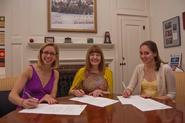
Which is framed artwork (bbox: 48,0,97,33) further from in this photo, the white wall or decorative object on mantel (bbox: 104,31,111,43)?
the white wall

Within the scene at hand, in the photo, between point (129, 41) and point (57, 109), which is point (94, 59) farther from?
point (129, 41)

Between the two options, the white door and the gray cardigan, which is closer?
the gray cardigan

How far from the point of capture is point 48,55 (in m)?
2.02

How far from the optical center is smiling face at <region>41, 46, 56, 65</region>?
6.59 feet

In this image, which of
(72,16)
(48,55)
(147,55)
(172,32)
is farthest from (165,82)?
(72,16)

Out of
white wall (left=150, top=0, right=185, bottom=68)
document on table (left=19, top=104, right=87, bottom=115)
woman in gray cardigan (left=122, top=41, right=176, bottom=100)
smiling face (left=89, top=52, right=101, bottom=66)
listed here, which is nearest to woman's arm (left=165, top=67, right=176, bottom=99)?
woman in gray cardigan (left=122, top=41, right=176, bottom=100)

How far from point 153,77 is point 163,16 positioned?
2728mm

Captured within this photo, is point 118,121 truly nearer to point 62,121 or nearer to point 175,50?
point 62,121

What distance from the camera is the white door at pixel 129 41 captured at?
4.68 meters

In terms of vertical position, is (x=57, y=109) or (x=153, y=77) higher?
(x=153, y=77)

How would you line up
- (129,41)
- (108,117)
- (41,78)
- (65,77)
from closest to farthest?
(108,117) → (41,78) → (65,77) → (129,41)

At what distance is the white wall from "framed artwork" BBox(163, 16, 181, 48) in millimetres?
75

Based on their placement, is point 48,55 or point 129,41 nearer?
point 48,55

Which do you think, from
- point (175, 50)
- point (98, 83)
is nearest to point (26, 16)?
point (98, 83)
